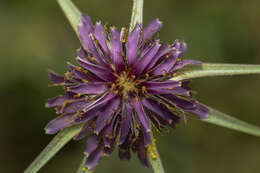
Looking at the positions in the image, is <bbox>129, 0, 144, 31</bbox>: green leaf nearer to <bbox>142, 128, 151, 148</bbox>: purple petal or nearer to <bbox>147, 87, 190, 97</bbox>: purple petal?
<bbox>147, 87, 190, 97</bbox>: purple petal

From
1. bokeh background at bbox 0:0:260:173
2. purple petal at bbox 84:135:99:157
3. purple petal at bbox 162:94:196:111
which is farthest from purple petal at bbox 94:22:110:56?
bokeh background at bbox 0:0:260:173

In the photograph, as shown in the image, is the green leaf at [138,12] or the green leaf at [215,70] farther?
the green leaf at [138,12]

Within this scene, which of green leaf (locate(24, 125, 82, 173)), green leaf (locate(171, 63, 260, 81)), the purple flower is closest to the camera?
green leaf (locate(24, 125, 82, 173))

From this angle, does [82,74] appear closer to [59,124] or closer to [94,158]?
[59,124]

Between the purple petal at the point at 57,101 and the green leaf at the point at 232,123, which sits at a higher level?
the purple petal at the point at 57,101

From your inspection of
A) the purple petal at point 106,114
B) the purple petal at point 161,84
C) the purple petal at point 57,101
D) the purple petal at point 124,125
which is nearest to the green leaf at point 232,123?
the purple petal at point 161,84

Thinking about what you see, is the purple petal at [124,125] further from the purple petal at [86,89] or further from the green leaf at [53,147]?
the green leaf at [53,147]

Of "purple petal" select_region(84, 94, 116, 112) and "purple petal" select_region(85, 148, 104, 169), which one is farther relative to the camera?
"purple petal" select_region(85, 148, 104, 169)
